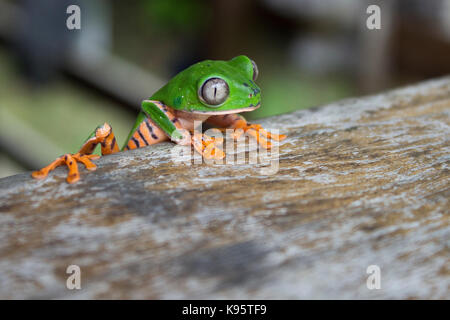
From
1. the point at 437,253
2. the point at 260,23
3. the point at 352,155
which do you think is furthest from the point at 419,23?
the point at 437,253

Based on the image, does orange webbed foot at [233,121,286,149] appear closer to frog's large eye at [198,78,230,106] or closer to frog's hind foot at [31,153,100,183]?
frog's large eye at [198,78,230,106]

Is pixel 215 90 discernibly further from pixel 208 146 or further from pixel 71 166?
pixel 71 166

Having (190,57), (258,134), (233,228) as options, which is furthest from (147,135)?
(190,57)

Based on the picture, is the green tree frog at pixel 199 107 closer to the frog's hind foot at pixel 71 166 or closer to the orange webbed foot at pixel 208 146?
the orange webbed foot at pixel 208 146

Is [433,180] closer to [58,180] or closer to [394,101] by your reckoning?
[394,101]

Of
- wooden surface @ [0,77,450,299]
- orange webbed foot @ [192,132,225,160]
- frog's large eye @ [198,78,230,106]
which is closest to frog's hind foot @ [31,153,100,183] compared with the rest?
wooden surface @ [0,77,450,299]

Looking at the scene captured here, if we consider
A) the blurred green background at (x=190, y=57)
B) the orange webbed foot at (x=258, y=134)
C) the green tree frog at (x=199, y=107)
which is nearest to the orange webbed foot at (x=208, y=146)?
the green tree frog at (x=199, y=107)
